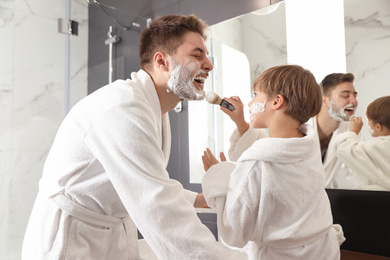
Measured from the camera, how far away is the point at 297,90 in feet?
3.38

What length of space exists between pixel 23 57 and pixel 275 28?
3.79 ft

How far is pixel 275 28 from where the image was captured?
153cm

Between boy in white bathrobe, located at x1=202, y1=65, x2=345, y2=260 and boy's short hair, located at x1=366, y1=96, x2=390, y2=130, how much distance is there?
366mm

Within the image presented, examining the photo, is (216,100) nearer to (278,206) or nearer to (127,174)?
(278,206)

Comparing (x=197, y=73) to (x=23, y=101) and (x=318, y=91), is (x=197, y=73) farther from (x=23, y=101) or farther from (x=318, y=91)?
(x=23, y=101)

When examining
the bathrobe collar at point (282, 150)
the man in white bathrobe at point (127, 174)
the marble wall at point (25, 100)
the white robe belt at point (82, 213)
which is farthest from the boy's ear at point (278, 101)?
the marble wall at point (25, 100)

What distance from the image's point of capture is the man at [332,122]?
1.31 m

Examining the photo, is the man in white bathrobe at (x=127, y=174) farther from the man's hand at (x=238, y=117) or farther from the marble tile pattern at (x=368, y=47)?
the marble tile pattern at (x=368, y=47)

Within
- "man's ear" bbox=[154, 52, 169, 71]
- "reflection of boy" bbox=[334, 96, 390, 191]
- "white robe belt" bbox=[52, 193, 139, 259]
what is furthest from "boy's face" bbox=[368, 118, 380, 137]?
"white robe belt" bbox=[52, 193, 139, 259]

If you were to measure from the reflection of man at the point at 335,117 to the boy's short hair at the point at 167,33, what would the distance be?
1.79ft

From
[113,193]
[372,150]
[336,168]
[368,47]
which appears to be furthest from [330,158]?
[113,193]

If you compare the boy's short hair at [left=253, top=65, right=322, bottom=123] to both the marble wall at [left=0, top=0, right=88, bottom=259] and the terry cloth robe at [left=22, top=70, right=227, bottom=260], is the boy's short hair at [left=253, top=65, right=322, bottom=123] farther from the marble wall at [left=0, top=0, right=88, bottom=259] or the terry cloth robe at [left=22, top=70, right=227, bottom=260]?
the marble wall at [left=0, top=0, right=88, bottom=259]

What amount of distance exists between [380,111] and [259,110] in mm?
488

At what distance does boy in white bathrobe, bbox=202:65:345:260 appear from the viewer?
93 cm
